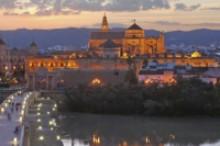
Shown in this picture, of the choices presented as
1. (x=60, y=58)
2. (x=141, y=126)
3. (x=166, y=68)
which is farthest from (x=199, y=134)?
(x=60, y=58)

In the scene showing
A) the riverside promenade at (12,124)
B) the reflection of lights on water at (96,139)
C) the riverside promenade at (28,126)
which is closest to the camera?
the riverside promenade at (12,124)

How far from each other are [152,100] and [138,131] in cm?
687

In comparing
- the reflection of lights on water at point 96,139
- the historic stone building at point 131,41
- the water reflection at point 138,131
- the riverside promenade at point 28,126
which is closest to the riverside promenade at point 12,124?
the riverside promenade at point 28,126

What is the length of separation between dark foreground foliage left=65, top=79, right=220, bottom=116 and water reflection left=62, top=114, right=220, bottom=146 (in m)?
1.51

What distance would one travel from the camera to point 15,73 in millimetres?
56906

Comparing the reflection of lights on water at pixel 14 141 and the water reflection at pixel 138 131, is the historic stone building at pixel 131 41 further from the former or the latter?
the reflection of lights on water at pixel 14 141

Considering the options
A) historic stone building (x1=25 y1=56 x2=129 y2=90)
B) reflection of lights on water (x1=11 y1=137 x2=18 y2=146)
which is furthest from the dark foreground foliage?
historic stone building (x1=25 y1=56 x2=129 y2=90)

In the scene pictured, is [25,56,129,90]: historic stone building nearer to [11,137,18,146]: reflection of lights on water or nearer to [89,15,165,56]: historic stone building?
[89,15,165,56]: historic stone building

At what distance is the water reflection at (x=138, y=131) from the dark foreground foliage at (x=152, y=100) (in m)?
1.51

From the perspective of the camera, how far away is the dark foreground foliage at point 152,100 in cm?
2770

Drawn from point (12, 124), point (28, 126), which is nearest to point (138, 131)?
point (28, 126)

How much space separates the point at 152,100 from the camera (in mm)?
28703

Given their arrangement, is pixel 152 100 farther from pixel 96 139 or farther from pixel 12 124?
pixel 12 124

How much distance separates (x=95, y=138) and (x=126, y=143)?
134cm
